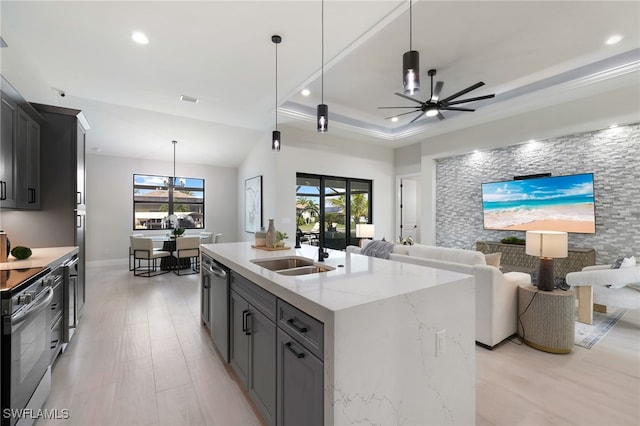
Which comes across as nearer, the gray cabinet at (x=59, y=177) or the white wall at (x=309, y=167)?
the gray cabinet at (x=59, y=177)

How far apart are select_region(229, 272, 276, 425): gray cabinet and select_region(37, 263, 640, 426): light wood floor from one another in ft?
0.71

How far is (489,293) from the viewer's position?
2742 millimetres

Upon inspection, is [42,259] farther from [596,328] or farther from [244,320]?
[596,328]

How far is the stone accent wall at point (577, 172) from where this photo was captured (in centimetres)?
432

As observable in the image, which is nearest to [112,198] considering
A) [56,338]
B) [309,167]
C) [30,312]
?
[309,167]

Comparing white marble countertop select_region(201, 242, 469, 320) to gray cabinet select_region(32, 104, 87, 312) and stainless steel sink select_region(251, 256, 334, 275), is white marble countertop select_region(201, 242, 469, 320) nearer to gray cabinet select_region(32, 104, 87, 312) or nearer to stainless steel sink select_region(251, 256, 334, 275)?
stainless steel sink select_region(251, 256, 334, 275)

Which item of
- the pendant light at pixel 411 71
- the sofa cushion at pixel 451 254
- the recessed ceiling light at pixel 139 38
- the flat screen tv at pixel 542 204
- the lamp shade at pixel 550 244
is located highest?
the recessed ceiling light at pixel 139 38

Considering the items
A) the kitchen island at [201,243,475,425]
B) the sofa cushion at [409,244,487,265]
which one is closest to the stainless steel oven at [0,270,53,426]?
the kitchen island at [201,243,475,425]

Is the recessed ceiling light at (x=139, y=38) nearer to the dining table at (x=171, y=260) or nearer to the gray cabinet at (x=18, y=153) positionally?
the gray cabinet at (x=18, y=153)

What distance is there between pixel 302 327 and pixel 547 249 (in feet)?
8.97

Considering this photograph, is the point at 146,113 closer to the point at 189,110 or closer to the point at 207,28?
the point at 189,110

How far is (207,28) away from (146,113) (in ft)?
10.6

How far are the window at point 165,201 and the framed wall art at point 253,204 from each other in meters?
1.54

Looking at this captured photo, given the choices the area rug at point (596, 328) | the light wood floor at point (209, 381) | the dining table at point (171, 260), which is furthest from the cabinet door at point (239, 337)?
the dining table at point (171, 260)
